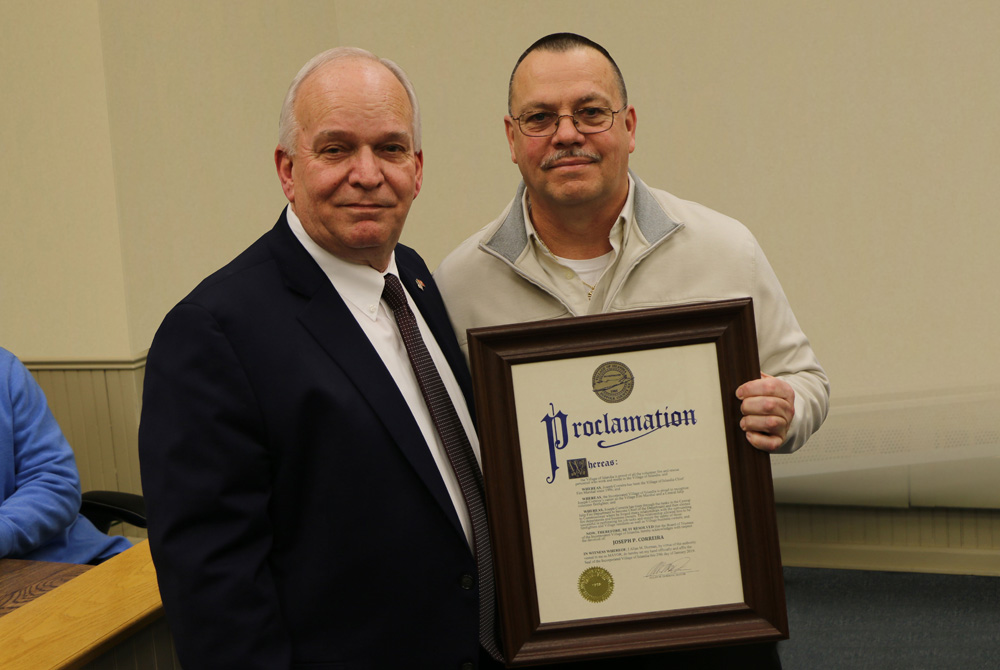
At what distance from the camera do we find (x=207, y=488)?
1.32 m

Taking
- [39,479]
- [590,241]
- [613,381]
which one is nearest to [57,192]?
[39,479]

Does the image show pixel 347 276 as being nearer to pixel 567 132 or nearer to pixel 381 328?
pixel 381 328

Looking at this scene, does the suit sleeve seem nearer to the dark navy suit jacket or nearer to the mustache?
the dark navy suit jacket

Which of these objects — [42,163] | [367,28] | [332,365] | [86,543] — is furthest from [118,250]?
[332,365]

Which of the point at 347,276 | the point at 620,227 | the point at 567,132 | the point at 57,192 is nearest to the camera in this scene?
the point at 347,276

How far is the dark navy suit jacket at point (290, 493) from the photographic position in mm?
1328

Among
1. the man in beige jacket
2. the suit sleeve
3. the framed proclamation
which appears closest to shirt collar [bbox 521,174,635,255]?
the man in beige jacket

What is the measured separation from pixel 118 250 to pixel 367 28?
76.5 inches

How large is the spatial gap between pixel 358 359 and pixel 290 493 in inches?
9.2

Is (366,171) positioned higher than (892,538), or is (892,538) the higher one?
(366,171)

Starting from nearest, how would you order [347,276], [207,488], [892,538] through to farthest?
[207,488], [347,276], [892,538]

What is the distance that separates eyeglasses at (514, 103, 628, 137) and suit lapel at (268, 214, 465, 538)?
61 centimetres

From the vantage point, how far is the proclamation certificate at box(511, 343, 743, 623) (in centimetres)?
151

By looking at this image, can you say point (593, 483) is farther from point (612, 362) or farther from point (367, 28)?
point (367, 28)
